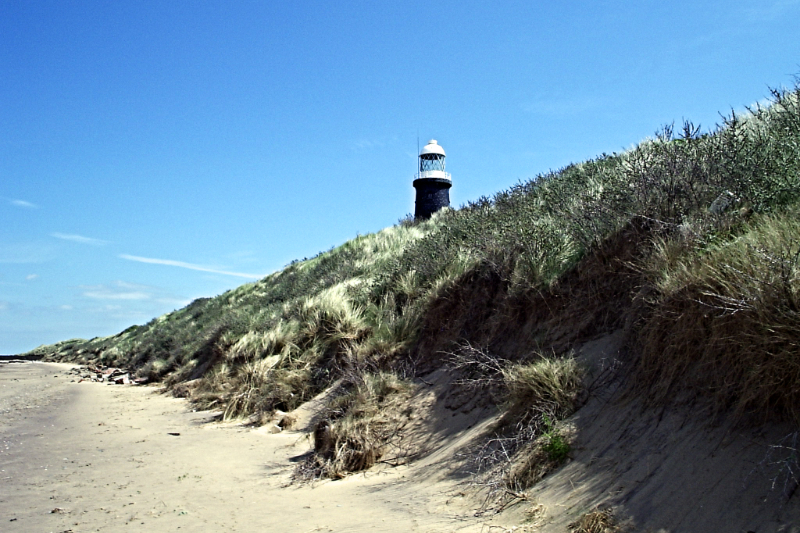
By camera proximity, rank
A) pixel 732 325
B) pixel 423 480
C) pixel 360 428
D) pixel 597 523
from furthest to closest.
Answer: pixel 360 428 → pixel 423 480 → pixel 732 325 → pixel 597 523

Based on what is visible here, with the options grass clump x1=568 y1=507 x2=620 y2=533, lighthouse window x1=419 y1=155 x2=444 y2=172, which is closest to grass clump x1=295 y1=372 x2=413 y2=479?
grass clump x1=568 y1=507 x2=620 y2=533

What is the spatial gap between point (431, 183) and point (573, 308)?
24070 millimetres

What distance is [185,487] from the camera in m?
5.61

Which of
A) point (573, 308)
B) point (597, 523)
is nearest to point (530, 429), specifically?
point (597, 523)

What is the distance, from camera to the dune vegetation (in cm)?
360

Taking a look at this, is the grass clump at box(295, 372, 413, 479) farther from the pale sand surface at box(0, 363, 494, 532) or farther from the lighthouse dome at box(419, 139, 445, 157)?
the lighthouse dome at box(419, 139, 445, 157)

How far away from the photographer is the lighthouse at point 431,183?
29547 mm

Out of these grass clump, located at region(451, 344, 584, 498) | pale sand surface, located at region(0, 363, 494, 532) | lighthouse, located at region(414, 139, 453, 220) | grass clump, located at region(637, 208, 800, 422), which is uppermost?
lighthouse, located at region(414, 139, 453, 220)

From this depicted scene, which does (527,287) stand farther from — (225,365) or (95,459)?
(225,365)

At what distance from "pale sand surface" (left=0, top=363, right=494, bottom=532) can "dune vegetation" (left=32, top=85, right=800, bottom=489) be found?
0.61m

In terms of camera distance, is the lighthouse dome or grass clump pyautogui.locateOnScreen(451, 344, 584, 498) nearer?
grass clump pyautogui.locateOnScreen(451, 344, 584, 498)

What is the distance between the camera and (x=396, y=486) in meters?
5.15

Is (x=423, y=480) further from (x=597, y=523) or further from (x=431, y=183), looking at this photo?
(x=431, y=183)

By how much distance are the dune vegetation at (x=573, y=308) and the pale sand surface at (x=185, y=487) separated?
2.00ft
